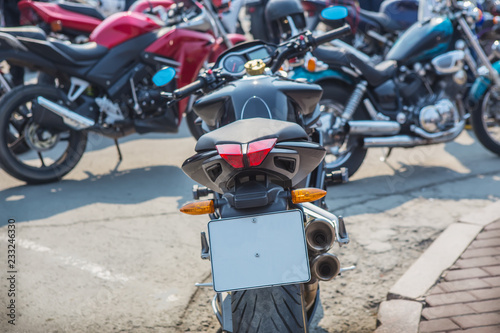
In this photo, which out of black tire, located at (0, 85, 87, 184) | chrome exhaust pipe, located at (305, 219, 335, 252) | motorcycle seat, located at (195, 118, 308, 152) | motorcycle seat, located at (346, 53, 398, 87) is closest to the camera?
motorcycle seat, located at (195, 118, 308, 152)

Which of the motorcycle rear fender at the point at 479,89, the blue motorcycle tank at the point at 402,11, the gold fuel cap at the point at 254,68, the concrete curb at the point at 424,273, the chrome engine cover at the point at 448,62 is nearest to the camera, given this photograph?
the gold fuel cap at the point at 254,68

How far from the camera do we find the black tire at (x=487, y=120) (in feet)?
18.0

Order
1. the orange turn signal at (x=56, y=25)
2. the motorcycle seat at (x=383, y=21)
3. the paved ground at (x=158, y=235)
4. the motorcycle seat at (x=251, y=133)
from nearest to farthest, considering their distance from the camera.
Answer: the motorcycle seat at (x=251, y=133), the paved ground at (x=158, y=235), the orange turn signal at (x=56, y=25), the motorcycle seat at (x=383, y=21)

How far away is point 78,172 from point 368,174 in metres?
2.85

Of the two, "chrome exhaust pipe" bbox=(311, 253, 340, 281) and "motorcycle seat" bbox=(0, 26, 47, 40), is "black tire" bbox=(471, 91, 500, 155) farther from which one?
"motorcycle seat" bbox=(0, 26, 47, 40)

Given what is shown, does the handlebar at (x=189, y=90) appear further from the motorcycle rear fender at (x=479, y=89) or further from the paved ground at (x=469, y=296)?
the motorcycle rear fender at (x=479, y=89)

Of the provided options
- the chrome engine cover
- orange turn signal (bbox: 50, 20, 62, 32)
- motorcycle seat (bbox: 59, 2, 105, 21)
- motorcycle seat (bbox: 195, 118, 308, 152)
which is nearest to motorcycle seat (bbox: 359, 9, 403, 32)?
the chrome engine cover

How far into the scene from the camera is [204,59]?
18.9ft

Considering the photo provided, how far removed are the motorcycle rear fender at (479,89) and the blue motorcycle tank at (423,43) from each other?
496 mm

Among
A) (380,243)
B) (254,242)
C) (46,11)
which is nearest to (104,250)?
(380,243)

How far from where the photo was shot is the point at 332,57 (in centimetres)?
484

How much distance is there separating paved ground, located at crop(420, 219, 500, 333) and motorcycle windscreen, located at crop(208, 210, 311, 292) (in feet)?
3.73

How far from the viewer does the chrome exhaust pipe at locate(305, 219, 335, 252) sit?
2.07 metres

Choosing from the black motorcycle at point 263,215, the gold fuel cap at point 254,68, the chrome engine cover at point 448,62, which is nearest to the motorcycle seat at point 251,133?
the black motorcycle at point 263,215
